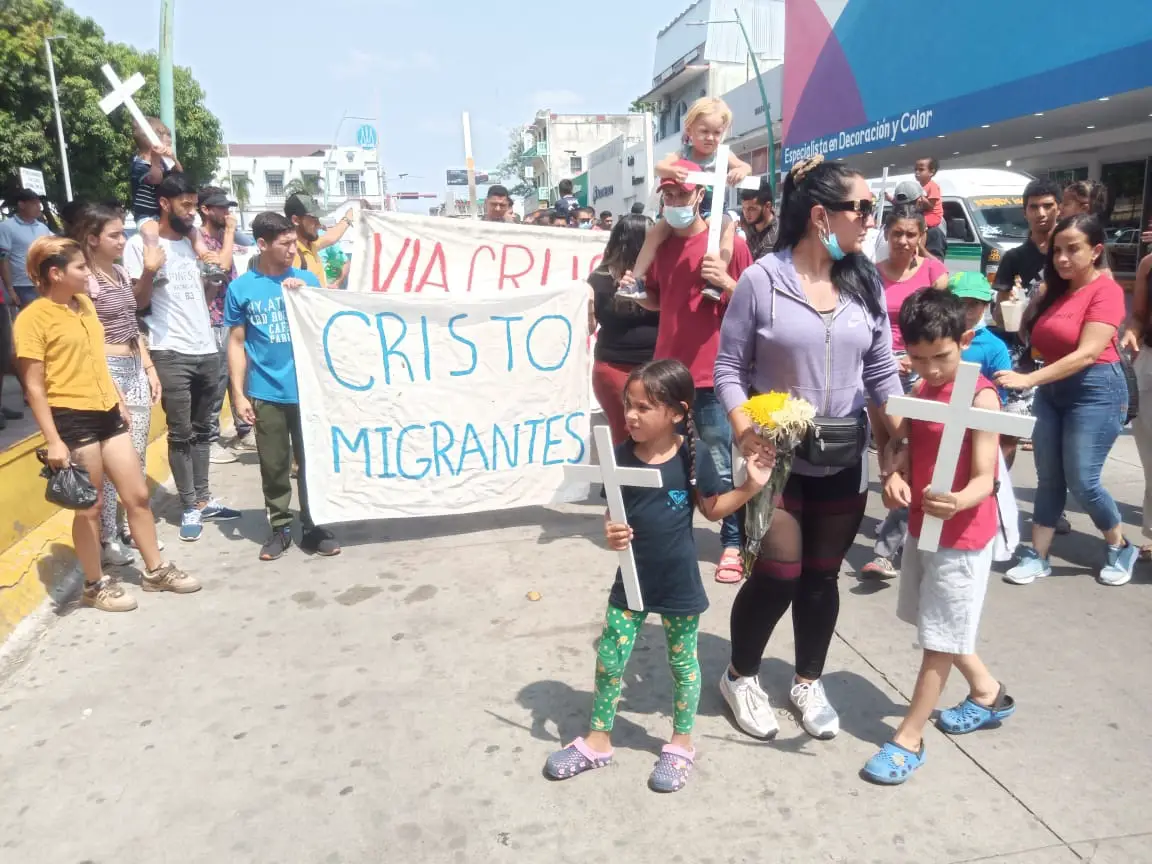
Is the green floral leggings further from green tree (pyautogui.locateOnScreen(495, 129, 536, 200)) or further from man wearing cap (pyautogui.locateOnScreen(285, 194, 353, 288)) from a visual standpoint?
green tree (pyautogui.locateOnScreen(495, 129, 536, 200))

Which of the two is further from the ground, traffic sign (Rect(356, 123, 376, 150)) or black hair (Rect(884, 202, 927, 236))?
traffic sign (Rect(356, 123, 376, 150))

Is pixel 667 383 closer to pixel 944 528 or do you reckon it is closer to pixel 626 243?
pixel 944 528

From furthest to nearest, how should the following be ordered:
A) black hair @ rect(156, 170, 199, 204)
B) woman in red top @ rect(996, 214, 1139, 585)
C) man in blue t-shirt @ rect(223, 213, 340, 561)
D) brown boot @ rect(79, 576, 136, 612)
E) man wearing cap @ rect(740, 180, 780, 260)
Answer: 1. man wearing cap @ rect(740, 180, 780, 260)
2. black hair @ rect(156, 170, 199, 204)
3. man in blue t-shirt @ rect(223, 213, 340, 561)
4. brown boot @ rect(79, 576, 136, 612)
5. woman in red top @ rect(996, 214, 1139, 585)

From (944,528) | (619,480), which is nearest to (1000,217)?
(944,528)

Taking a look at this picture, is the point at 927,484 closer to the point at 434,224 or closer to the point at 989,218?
the point at 434,224

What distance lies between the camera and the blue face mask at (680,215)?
3629 millimetres

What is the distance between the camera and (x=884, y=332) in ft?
9.38

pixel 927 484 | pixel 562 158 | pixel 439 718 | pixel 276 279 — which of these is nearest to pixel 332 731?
pixel 439 718

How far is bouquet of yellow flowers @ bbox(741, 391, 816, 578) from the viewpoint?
2.36 m

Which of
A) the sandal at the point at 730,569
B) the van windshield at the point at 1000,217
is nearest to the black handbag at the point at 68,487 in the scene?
the sandal at the point at 730,569

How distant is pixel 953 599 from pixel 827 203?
4.08 ft

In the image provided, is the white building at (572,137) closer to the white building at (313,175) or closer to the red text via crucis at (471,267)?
the white building at (313,175)

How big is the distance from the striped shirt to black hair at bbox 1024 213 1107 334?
439cm

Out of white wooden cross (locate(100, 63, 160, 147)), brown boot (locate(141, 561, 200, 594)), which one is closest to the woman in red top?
brown boot (locate(141, 561, 200, 594))
